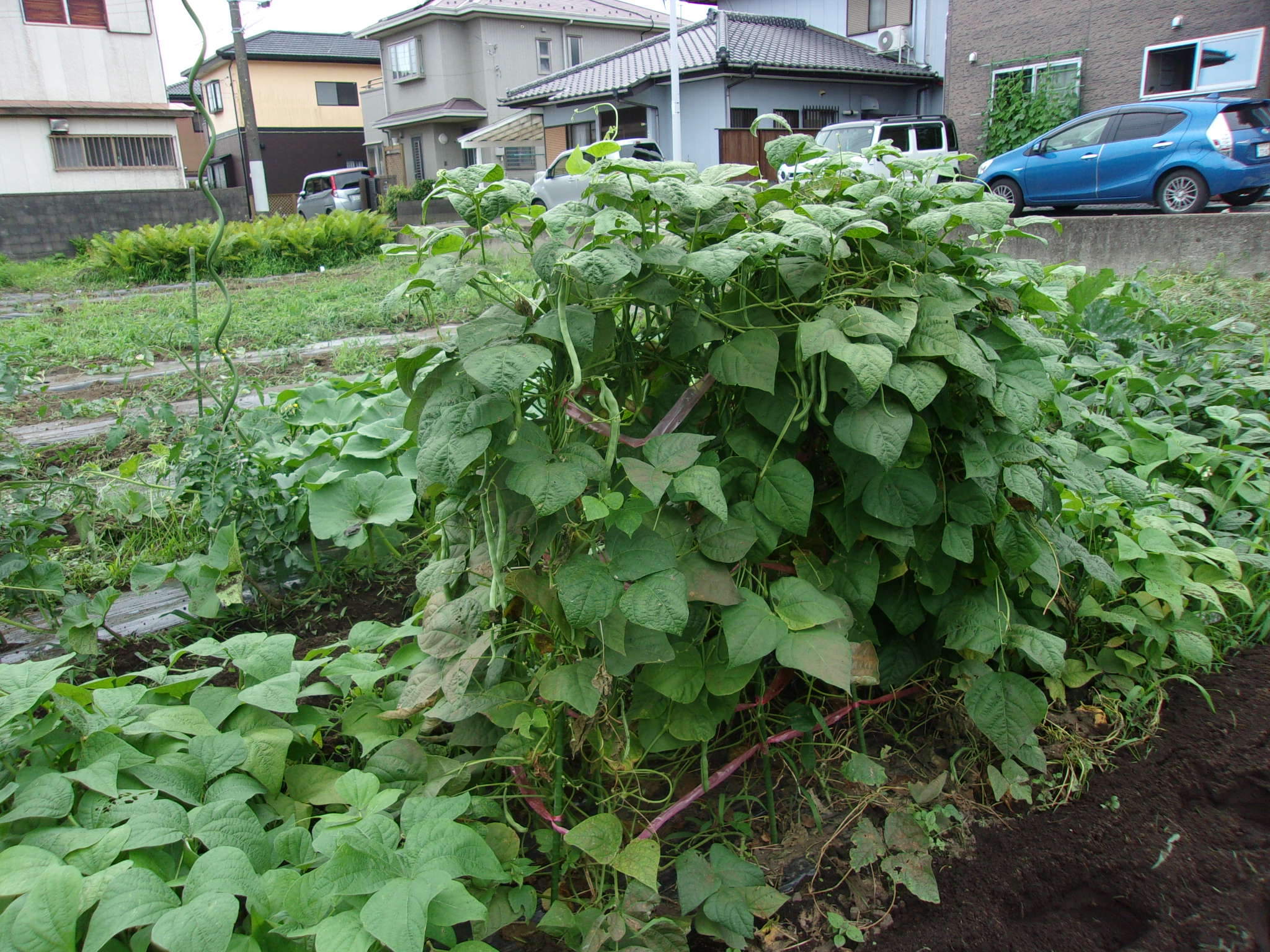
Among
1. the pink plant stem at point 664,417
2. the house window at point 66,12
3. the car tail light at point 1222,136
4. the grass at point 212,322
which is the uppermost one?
the house window at point 66,12

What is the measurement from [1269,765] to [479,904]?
1.50 metres

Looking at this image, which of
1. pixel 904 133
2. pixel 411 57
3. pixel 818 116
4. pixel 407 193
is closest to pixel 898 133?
pixel 904 133

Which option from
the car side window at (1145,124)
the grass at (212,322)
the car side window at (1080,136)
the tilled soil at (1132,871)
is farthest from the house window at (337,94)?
the tilled soil at (1132,871)

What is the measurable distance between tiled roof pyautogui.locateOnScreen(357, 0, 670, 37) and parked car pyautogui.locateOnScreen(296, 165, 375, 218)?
517 cm

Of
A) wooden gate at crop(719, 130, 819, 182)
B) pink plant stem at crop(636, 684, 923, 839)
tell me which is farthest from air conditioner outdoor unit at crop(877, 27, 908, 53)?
pink plant stem at crop(636, 684, 923, 839)

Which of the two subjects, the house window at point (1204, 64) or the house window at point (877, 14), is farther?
the house window at point (877, 14)

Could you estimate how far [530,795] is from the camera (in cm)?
140

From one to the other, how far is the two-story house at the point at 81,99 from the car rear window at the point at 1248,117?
17.6 m

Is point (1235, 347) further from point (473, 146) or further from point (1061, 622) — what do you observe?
point (473, 146)

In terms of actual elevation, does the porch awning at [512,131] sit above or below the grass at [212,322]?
above

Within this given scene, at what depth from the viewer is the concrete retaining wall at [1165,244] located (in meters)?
5.39

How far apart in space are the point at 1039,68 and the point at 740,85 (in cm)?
605

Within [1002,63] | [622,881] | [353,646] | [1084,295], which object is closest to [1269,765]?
[622,881]

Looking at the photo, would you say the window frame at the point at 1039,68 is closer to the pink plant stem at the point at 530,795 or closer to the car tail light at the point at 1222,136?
the car tail light at the point at 1222,136
